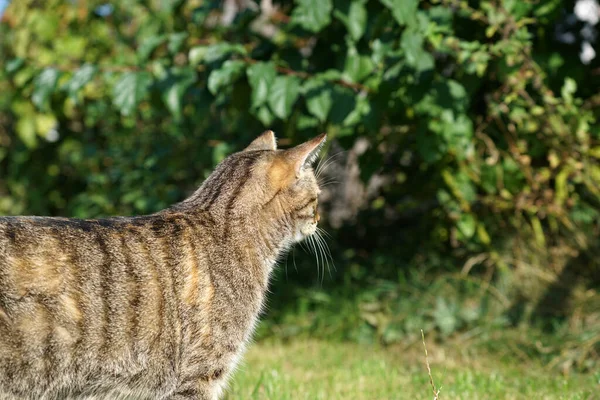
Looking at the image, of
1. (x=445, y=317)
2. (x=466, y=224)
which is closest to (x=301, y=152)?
(x=466, y=224)

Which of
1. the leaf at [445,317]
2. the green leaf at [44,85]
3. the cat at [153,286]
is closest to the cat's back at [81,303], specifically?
the cat at [153,286]

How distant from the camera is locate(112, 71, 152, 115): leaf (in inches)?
173

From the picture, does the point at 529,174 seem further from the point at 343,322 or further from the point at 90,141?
the point at 90,141

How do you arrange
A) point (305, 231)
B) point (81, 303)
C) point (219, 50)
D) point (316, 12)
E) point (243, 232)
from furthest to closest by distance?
point (219, 50) < point (316, 12) < point (305, 231) < point (243, 232) < point (81, 303)

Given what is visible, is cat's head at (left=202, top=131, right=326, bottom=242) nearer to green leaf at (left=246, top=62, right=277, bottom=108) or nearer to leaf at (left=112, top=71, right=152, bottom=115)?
green leaf at (left=246, top=62, right=277, bottom=108)

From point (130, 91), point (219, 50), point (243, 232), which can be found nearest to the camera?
point (243, 232)

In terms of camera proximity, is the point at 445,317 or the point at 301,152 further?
the point at 445,317

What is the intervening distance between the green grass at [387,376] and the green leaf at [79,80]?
1.79 metres

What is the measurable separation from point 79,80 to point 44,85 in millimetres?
243

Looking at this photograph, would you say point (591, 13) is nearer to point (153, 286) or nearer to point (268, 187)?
point (268, 187)

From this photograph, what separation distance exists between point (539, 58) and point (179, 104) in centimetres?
206

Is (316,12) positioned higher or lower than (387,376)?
higher

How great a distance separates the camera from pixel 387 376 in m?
4.26

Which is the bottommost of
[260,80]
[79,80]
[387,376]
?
[387,376]
